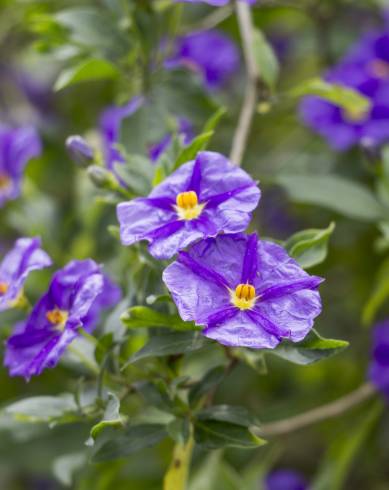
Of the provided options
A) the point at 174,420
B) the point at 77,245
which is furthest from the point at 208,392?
the point at 77,245

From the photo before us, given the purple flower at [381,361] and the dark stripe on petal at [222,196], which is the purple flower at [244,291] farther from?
the purple flower at [381,361]

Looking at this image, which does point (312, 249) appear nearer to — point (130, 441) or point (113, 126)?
point (130, 441)

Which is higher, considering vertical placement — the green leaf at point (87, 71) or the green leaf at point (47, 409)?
the green leaf at point (87, 71)

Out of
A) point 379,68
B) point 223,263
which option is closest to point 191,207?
point 223,263

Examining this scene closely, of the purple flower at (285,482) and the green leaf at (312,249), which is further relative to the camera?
the purple flower at (285,482)

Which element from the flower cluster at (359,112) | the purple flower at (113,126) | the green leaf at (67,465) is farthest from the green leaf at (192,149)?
the flower cluster at (359,112)

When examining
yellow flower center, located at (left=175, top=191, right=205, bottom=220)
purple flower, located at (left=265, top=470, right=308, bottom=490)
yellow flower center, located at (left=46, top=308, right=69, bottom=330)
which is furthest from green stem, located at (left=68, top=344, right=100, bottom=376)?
purple flower, located at (left=265, top=470, right=308, bottom=490)
